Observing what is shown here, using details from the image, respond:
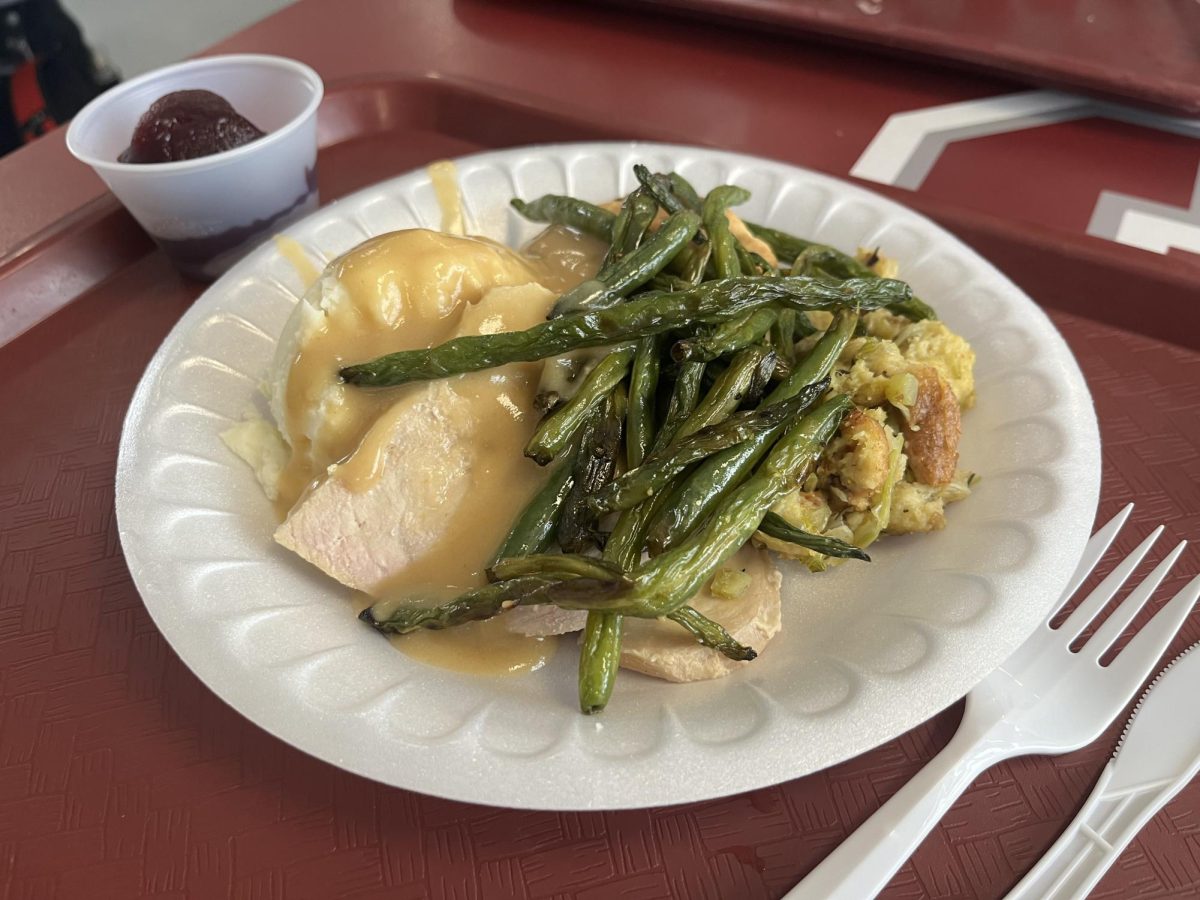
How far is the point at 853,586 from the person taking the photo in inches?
77.1

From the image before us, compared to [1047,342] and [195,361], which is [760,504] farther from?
[195,361]

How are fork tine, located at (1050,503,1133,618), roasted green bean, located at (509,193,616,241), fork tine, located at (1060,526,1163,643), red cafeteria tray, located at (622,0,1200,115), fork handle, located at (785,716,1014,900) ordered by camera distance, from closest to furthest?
1. fork handle, located at (785,716,1014,900)
2. fork tine, located at (1060,526,1163,643)
3. fork tine, located at (1050,503,1133,618)
4. roasted green bean, located at (509,193,616,241)
5. red cafeteria tray, located at (622,0,1200,115)

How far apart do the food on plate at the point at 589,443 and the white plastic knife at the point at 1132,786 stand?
568mm

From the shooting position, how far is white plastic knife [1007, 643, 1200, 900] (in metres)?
1.52

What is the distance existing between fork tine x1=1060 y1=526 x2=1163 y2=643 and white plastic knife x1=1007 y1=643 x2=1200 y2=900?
0.17 metres

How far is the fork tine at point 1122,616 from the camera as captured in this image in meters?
1.77

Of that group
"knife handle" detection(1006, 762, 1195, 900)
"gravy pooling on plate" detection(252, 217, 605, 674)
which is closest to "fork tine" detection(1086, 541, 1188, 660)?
"knife handle" detection(1006, 762, 1195, 900)

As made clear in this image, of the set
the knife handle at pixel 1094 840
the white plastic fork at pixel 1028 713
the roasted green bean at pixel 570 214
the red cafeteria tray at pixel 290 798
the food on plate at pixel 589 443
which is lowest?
the red cafeteria tray at pixel 290 798

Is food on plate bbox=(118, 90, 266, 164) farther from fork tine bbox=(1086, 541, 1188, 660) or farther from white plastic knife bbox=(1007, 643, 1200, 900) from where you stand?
white plastic knife bbox=(1007, 643, 1200, 900)

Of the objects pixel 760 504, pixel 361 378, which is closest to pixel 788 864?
pixel 760 504

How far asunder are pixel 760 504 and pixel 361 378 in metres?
0.95

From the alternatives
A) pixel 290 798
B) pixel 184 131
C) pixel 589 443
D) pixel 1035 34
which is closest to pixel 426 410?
pixel 589 443

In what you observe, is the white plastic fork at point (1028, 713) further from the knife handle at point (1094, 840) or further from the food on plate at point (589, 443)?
the food on plate at point (589, 443)

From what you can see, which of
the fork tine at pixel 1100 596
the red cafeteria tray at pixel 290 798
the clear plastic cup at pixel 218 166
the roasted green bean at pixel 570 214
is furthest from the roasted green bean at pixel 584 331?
the clear plastic cup at pixel 218 166
